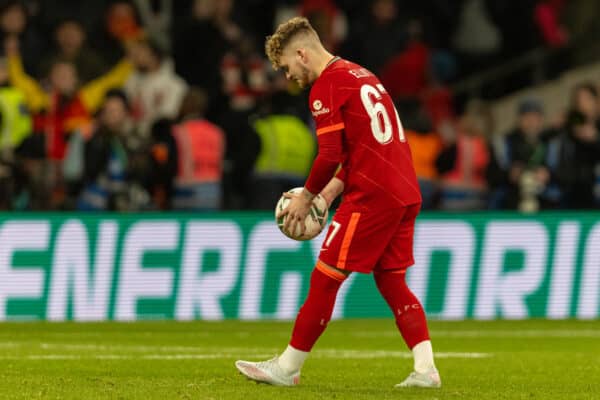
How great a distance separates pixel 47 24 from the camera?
62.8 ft

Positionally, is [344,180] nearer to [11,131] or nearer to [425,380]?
A: [425,380]

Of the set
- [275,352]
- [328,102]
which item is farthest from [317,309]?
[275,352]

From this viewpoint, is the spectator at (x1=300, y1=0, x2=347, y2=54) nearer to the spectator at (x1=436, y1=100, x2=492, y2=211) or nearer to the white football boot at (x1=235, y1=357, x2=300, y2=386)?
the spectator at (x1=436, y1=100, x2=492, y2=211)

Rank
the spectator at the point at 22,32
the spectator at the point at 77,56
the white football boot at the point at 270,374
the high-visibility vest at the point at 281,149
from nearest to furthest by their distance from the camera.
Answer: the white football boot at the point at 270,374 → the high-visibility vest at the point at 281,149 → the spectator at the point at 77,56 → the spectator at the point at 22,32

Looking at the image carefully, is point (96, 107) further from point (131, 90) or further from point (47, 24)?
point (47, 24)

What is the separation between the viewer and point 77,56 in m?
17.9

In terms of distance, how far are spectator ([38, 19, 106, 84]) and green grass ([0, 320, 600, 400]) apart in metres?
4.23

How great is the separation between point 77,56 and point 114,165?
8.04ft

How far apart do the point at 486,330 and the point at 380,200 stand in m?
5.64

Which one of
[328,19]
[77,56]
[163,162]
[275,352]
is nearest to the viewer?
[275,352]

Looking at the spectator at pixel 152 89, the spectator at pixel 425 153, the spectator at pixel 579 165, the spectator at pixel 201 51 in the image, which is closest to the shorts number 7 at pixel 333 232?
the spectator at pixel 425 153

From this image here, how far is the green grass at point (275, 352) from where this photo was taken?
8695mm

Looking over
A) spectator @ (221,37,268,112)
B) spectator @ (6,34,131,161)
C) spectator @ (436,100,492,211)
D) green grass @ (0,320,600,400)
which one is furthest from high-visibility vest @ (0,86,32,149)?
spectator @ (436,100,492,211)

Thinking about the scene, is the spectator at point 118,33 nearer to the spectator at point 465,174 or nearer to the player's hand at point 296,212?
the spectator at point 465,174
